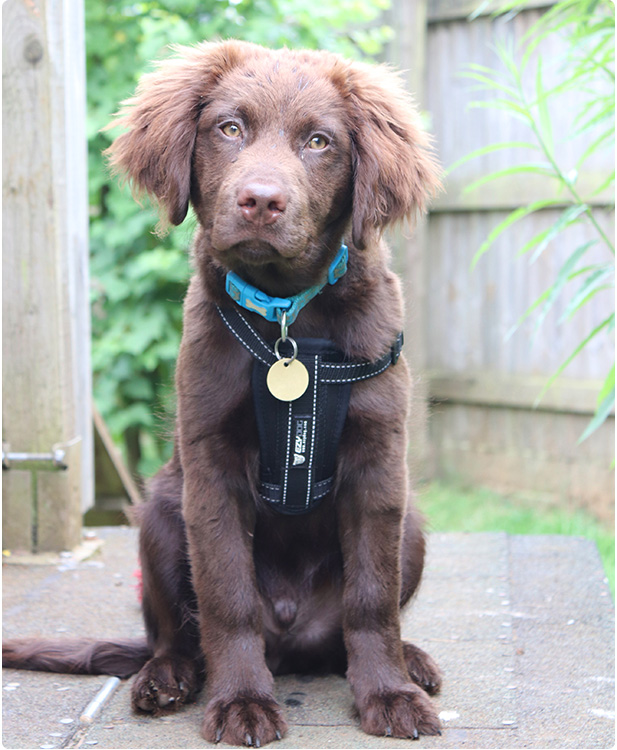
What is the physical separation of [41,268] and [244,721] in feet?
6.07

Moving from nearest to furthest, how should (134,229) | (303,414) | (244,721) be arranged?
(244,721), (303,414), (134,229)

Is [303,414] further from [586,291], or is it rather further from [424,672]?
[586,291]

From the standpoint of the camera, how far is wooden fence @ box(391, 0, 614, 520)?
5.02m

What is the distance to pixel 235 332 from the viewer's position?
2.16m

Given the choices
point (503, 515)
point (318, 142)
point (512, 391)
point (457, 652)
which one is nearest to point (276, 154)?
point (318, 142)

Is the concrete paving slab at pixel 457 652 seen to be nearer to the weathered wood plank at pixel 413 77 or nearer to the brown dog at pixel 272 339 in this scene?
the brown dog at pixel 272 339

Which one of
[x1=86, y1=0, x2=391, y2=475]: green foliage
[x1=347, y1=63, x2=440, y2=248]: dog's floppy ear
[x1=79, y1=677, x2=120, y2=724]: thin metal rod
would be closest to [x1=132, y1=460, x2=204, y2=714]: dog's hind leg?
[x1=79, y1=677, x2=120, y2=724]: thin metal rod

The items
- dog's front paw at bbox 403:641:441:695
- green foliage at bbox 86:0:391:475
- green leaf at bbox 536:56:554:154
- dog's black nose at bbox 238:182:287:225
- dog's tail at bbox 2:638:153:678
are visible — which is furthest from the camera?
green foliage at bbox 86:0:391:475

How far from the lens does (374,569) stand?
2.18 m

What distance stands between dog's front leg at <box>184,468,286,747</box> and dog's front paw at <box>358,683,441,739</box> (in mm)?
198

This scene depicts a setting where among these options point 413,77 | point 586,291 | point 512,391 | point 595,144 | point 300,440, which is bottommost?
point 512,391

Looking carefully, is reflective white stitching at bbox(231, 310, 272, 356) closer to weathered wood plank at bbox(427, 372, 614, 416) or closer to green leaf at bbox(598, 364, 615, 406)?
green leaf at bbox(598, 364, 615, 406)

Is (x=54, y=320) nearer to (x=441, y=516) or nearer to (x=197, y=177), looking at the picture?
(x=197, y=177)

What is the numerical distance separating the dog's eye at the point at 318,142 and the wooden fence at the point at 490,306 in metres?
2.90
